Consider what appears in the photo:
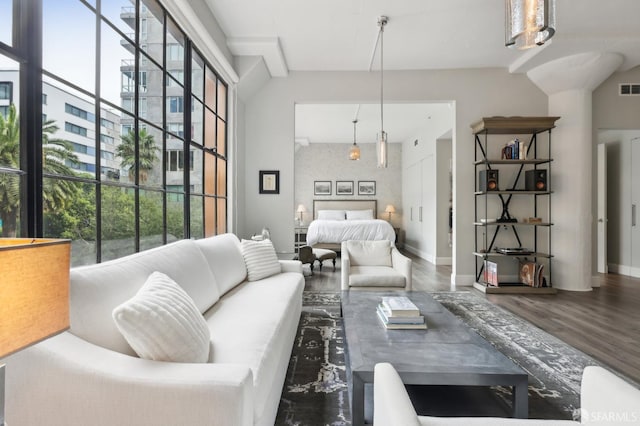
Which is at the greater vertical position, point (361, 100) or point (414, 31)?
point (414, 31)

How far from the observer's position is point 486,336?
2744 mm

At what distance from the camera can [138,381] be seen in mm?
1020

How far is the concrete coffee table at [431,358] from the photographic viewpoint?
145cm

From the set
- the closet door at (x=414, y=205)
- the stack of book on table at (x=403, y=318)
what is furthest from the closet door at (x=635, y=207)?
the stack of book on table at (x=403, y=318)

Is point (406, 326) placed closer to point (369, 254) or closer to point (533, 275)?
point (369, 254)

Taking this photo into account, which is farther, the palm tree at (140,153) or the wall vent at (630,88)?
the wall vent at (630,88)

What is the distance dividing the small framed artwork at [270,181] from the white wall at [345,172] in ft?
14.9

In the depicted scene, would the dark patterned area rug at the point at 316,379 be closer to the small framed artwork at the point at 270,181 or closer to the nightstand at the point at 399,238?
the small framed artwork at the point at 270,181

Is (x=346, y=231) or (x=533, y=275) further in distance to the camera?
(x=346, y=231)

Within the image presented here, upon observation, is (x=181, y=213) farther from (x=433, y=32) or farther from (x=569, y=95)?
(x=569, y=95)

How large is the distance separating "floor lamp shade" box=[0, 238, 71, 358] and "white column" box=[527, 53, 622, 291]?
204 inches

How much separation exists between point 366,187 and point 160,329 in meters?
8.33

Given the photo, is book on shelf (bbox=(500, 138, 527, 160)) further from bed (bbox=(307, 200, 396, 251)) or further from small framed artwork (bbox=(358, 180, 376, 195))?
small framed artwork (bbox=(358, 180, 376, 195))

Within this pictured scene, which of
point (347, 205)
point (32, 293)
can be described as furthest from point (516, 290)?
point (347, 205)
